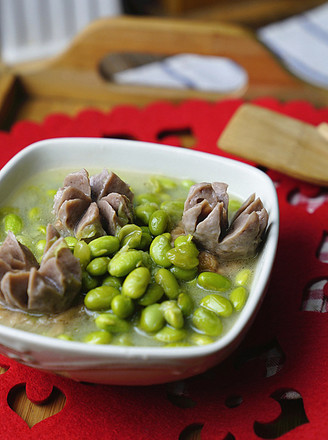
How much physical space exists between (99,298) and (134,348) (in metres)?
0.18

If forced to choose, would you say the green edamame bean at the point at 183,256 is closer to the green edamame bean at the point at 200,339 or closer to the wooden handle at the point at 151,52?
the green edamame bean at the point at 200,339

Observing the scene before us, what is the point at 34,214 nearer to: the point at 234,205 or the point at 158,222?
the point at 158,222

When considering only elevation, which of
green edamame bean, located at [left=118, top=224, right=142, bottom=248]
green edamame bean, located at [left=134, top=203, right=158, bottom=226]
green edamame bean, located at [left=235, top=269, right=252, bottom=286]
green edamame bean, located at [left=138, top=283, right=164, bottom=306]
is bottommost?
green edamame bean, located at [left=235, top=269, right=252, bottom=286]

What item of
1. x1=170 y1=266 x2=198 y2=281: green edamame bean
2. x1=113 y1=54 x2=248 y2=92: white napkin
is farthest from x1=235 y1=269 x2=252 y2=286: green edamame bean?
x1=113 y1=54 x2=248 y2=92: white napkin

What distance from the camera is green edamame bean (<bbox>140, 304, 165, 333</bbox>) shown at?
115cm

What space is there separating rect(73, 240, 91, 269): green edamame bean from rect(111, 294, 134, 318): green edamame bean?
13 centimetres

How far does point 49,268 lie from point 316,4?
3.64 metres

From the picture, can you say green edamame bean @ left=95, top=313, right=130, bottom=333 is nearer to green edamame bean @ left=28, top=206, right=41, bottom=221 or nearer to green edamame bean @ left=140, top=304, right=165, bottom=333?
green edamame bean @ left=140, top=304, right=165, bottom=333

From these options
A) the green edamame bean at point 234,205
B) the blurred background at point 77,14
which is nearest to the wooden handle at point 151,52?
the green edamame bean at point 234,205

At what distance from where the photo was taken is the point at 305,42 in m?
3.39

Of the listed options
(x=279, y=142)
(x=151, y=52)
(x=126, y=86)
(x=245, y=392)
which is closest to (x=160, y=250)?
(x=245, y=392)

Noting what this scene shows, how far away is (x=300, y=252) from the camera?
1.54 metres

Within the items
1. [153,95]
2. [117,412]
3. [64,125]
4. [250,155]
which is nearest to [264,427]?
[117,412]

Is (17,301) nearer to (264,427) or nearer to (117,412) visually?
(117,412)
